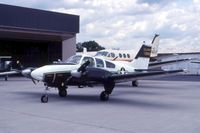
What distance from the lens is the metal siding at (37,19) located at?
35.8 meters

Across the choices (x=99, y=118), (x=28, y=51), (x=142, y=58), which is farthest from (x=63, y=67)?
(x=28, y=51)

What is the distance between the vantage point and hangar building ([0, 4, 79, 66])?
36.4m

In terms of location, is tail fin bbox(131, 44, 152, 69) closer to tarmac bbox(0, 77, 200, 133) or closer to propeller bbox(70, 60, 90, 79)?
propeller bbox(70, 60, 90, 79)

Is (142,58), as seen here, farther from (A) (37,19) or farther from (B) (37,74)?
(A) (37,19)

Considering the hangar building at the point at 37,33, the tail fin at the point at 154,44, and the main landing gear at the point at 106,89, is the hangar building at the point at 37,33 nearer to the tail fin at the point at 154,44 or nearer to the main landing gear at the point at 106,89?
the tail fin at the point at 154,44

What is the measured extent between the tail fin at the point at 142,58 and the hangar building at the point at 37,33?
18.2 metres

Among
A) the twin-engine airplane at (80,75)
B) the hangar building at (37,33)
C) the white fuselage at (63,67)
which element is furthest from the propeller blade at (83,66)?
the hangar building at (37,33)

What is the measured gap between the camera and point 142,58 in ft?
76.5

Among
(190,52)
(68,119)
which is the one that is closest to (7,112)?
(68,119)

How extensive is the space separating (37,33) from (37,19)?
1861 millimetres

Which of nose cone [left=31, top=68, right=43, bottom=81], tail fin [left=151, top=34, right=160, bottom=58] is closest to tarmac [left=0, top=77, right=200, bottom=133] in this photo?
nose cone [left=31, top=68, right=43, bottom=81]

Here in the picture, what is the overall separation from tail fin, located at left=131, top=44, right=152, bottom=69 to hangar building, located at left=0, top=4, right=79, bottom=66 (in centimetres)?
1817

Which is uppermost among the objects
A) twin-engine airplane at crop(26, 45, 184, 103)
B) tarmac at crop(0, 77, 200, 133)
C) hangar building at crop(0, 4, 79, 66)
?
hangar building at crop(0, 4, 79, 66)

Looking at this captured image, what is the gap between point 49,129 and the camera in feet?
27.1
